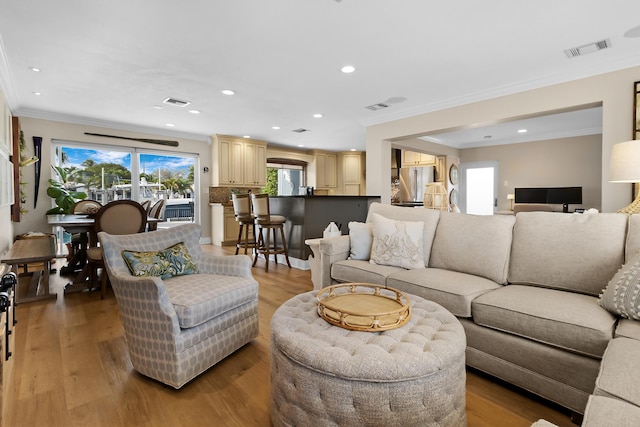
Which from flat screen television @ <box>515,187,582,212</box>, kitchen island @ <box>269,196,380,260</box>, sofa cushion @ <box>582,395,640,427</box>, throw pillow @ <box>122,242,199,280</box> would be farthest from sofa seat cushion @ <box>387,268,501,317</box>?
flat screen television @ <box>515,187,582,212</box>

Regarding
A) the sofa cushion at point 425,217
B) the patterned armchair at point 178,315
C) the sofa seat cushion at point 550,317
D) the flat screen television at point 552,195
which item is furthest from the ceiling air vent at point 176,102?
the flat screen television at point 552,195

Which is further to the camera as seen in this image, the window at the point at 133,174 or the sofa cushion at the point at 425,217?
the window at the point at 133,174

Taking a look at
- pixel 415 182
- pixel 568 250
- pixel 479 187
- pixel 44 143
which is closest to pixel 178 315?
pixel 568 250

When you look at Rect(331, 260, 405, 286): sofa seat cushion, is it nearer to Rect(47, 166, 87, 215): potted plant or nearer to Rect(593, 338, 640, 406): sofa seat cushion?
Rect(593, 338, 640, 406): sofa seat cushion

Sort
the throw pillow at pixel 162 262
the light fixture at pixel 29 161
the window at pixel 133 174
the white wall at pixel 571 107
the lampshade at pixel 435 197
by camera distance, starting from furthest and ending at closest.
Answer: the window at pixel 133 174 → the lampshade at pixel 435 197 → the light fixture at pixel 29 161 → the white wall at pixel 571 107 → the throw pillow at pixel 162 262

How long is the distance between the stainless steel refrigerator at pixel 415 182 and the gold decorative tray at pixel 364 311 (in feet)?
21.1

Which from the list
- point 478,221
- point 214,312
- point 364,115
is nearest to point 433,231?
point 478,221

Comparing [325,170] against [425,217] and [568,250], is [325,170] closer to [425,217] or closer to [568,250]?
[425,217]

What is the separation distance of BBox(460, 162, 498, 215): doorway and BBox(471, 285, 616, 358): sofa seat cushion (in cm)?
648

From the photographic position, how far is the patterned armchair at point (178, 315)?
1724 millimetres

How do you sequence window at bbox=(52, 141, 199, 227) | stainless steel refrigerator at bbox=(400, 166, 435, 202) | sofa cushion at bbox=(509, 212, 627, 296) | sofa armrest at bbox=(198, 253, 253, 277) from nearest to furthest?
sofa cushion at bbox=(509, 212, 627, 296), sofa armrest at bbox=(198, 253, 253, 277), window at bbox=(52, 141, 199, 227), stainless steel refrigerator at bbox=(400, 166, 435, 202)

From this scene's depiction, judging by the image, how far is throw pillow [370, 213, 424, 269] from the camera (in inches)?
102

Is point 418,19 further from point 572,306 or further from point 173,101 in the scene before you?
point 173,101

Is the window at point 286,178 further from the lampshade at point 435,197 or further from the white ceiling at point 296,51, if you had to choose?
the lampshade at point 435,197
